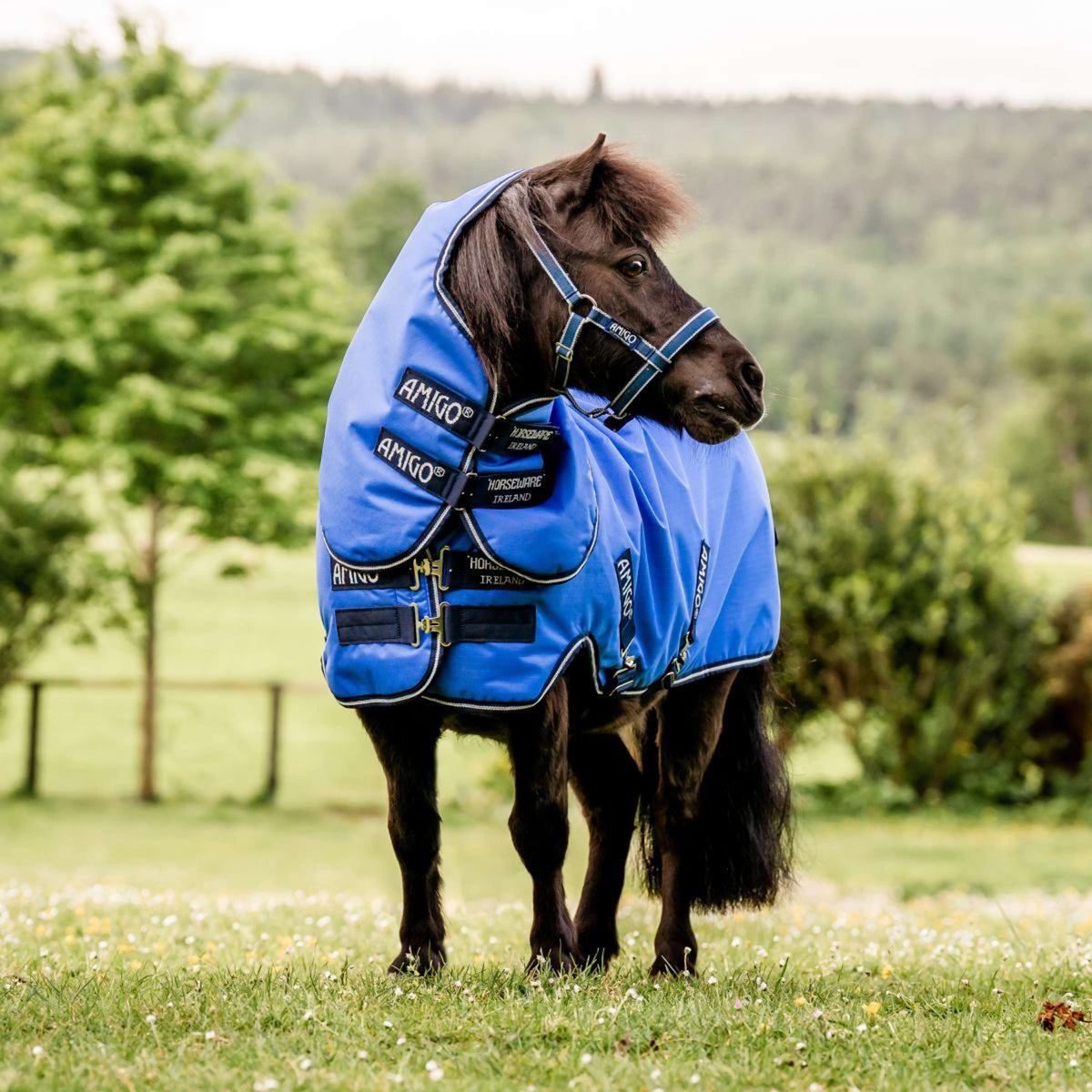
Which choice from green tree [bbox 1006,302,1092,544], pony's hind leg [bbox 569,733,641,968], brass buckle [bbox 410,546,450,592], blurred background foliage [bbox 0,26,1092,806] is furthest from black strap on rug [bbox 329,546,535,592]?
green tree [bbox 1006,302,1092,544]

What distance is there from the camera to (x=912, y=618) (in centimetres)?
1709

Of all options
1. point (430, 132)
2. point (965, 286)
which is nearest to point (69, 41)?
point (965, 286)

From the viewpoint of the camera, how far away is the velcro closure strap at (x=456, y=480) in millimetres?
3830

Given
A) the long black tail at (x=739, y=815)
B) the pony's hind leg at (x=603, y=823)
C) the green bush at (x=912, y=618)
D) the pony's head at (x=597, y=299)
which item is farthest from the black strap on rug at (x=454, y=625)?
the green bush at (x=912, y=618)

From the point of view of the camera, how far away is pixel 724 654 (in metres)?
5.12

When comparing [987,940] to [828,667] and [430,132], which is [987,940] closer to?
[828,667]

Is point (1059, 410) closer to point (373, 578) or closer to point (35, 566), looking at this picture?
point (35, 566)

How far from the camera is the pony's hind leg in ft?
16.8

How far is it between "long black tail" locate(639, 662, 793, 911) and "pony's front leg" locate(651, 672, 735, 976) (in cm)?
12

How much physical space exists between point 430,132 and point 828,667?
158 metres

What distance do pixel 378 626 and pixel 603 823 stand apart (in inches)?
67.9

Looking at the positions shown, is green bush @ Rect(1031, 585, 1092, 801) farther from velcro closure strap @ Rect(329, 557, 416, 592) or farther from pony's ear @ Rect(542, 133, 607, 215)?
velcro closure strap @ Rect(329, 557, 416, 592)

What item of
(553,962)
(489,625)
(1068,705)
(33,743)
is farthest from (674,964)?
(33,743)

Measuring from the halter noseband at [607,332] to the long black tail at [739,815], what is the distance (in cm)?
188
